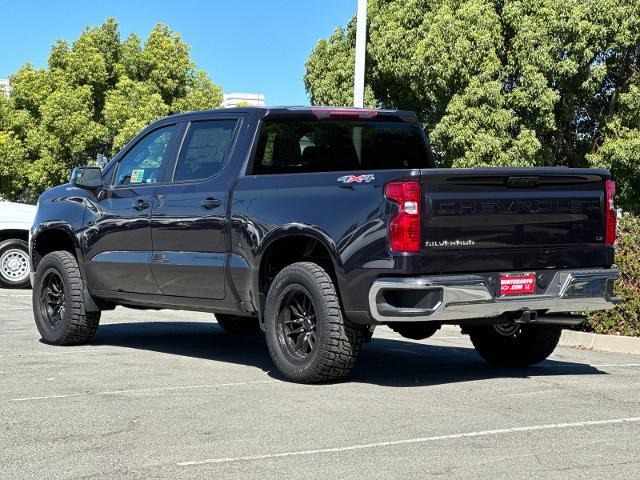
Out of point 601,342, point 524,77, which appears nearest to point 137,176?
point 601,342

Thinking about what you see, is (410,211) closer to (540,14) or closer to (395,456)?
(395,456)

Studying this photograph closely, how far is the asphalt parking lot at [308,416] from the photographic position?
18.9 ft

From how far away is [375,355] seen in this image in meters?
10.4

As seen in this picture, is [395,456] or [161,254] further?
[161,254]

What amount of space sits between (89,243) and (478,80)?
71.7 feet

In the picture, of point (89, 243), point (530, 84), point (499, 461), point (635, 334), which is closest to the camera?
point (499, 461)

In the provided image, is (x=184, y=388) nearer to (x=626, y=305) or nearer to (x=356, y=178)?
(x=356, y=178)

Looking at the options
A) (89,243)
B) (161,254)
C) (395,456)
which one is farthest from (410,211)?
(89,243)

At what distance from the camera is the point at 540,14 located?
31062 millimetres

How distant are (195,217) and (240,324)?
3095 millimetres

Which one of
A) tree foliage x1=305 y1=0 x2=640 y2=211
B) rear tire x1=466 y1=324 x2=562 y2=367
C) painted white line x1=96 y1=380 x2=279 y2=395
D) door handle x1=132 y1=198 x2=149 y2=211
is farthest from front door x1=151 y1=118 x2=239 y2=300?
tree foliage x1=305 y1=0 x2=640 y2=211

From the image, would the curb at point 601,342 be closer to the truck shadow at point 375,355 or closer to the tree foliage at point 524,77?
the truck shadow at point 375,355

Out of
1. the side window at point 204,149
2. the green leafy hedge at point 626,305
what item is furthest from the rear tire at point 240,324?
the green leafy hedge at point 626,305

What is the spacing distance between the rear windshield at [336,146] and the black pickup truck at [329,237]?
0.01 meters
